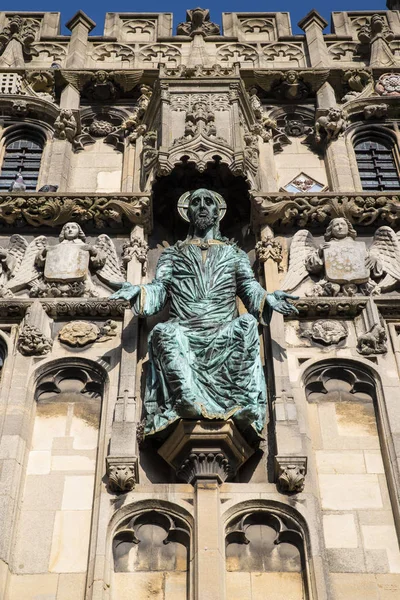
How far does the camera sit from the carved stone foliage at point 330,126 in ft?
58.6

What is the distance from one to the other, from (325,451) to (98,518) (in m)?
3.11

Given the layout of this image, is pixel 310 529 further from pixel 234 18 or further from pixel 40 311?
pixel 234 18

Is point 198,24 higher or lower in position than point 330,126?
higher

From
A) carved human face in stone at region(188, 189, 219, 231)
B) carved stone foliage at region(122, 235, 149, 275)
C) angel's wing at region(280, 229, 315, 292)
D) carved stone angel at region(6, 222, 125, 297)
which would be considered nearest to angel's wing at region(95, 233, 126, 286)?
carved stone angel at region(6, 222, 125, 297)

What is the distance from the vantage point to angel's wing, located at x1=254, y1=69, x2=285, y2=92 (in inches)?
755

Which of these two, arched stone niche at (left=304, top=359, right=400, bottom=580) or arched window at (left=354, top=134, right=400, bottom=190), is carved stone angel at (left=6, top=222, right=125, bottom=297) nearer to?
arched stone niche at (left=304, top=359, right=400, bottom=580)

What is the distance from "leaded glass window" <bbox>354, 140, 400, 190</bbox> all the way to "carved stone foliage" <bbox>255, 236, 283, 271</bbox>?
3.27 meters

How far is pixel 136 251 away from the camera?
48.7 ft

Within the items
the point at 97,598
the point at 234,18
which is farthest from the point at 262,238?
the point at 234,18

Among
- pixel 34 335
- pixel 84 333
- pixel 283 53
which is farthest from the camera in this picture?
pixel 283 53

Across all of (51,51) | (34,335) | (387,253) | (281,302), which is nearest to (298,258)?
(387,253)

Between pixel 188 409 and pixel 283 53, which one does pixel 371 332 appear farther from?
pixel 283 53

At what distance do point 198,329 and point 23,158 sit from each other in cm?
700

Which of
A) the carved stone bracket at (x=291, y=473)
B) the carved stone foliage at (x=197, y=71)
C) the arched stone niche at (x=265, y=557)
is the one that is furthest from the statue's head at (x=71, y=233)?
the arched stone niche at (x=265, y=557)
